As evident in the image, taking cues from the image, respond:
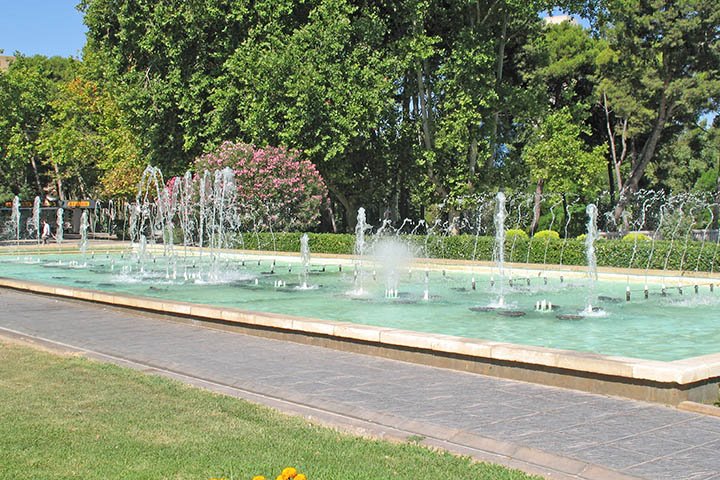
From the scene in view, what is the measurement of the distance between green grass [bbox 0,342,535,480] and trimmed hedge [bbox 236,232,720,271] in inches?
656

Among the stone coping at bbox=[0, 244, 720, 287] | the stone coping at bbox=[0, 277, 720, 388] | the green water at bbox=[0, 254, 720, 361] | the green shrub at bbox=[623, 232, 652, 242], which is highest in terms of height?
the green shrub at bbox=[623, 232, 652, 242]

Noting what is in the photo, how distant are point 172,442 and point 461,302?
10606mm

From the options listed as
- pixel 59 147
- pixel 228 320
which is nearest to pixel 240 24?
pixel 59 147

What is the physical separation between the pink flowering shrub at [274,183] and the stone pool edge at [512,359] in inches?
809

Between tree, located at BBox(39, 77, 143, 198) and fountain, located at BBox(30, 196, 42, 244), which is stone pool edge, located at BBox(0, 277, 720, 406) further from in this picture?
tree, located at BBox(39, 77, 143, 198)

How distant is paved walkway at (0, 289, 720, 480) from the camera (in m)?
5.29

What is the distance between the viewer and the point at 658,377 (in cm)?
664

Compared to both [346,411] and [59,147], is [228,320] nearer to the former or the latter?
[346,411]

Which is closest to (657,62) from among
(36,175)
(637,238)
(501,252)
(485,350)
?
(637,238)

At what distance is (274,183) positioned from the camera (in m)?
31.2

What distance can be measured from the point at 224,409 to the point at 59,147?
44.8m

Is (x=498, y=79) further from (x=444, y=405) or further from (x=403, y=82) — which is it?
(x=444, y=405)

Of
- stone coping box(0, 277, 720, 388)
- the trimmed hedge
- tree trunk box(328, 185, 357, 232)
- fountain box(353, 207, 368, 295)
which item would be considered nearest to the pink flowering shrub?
the trimmed hedge

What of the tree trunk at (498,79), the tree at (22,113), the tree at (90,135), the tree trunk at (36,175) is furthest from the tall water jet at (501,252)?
the tree trunk at (36,175)
